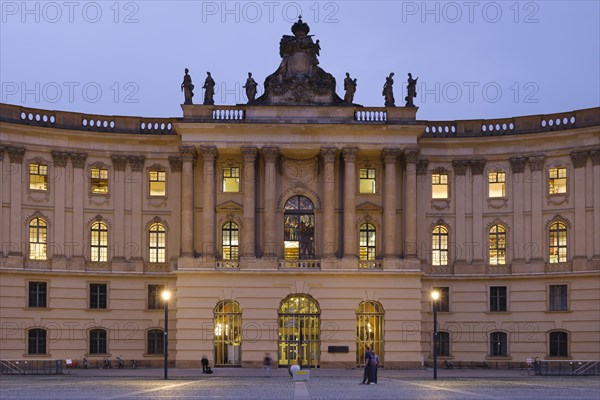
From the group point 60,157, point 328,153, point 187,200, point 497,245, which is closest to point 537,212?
point 497,245

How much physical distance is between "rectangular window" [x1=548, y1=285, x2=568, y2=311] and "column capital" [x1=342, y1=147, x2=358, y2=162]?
16347 mm

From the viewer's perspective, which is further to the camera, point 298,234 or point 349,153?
point 298,234

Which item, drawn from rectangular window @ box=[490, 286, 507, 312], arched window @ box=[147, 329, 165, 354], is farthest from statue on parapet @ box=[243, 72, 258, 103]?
rectangular window @ box=[490, 286, 507, 312]

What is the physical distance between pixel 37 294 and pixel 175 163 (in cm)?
1321

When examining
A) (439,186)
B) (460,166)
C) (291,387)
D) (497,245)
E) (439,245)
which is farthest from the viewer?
(439,186)

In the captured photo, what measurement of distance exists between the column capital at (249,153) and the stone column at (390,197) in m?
8.88

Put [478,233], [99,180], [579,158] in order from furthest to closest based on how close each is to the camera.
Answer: [478,233] < [99,180] < [579,158]

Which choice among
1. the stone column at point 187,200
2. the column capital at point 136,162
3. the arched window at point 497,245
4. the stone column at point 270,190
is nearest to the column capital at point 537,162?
the arched window at point 497,245

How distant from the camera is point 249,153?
8100 centimetres

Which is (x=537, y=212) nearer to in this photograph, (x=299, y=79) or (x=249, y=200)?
(x=299, y=79)

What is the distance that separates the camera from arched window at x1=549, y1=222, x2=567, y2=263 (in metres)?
81.4

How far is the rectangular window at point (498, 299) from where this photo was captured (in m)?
83.4

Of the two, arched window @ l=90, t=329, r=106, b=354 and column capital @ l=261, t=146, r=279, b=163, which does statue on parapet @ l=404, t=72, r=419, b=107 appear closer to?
column capital @ l=261, t=146, r=279, b=163

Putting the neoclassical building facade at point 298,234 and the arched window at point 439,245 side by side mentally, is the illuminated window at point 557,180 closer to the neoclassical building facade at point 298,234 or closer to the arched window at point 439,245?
the neoclassical building facade at point 298,234
